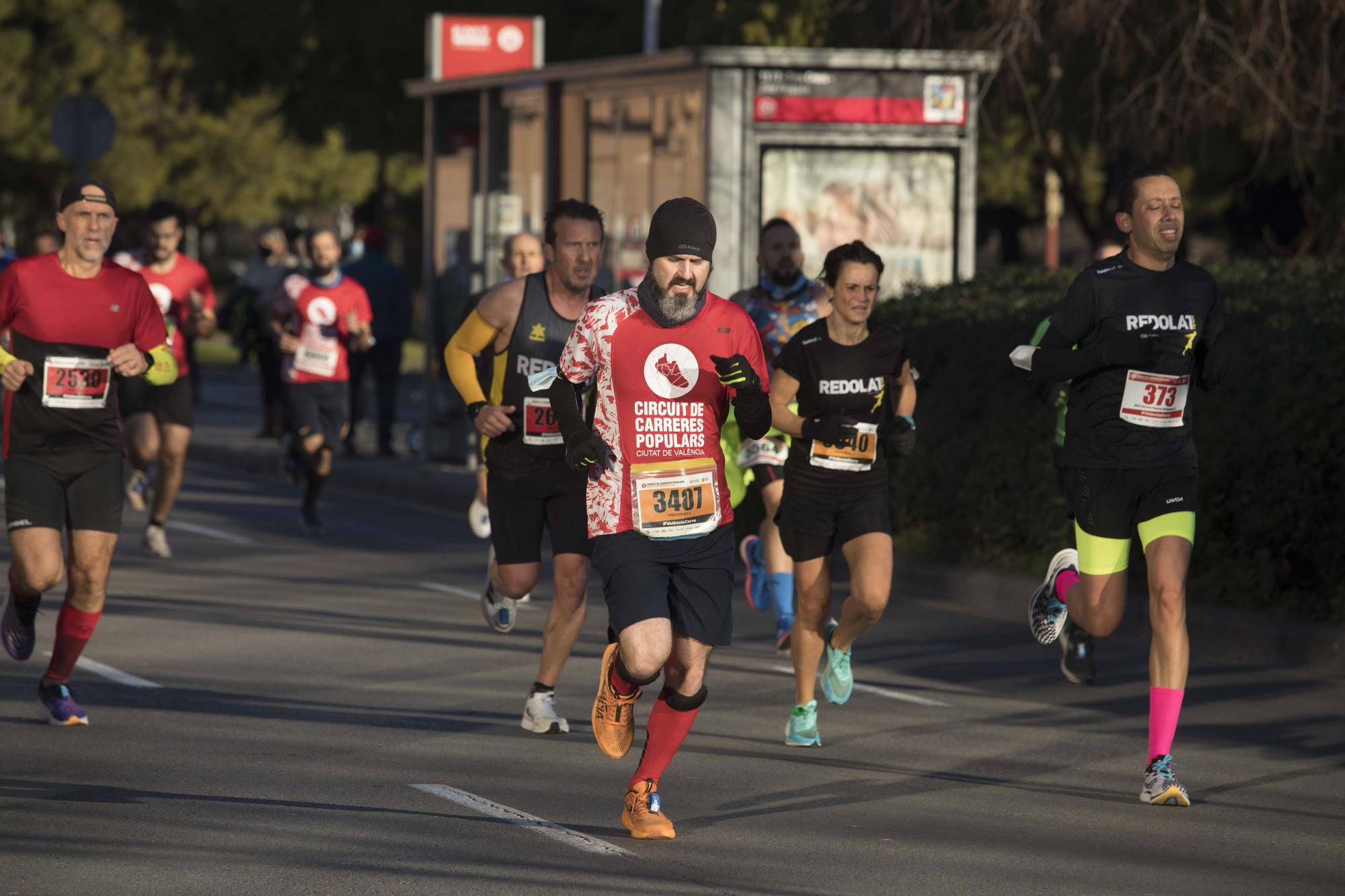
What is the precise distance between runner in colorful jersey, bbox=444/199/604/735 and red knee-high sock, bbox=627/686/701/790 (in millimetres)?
1565

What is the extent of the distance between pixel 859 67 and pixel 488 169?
4486 millimetres

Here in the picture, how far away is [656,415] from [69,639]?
9.63ft

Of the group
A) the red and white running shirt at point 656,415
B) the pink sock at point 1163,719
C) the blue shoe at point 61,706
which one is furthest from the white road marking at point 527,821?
the pink sock at point 1163,719

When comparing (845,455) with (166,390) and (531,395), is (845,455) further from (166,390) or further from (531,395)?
(166,390)

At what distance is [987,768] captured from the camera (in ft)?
25.7

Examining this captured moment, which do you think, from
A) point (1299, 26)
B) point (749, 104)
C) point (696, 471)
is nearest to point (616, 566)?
point (696, 471)

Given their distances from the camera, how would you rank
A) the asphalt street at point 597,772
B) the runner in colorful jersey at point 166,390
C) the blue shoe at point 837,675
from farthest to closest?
→ the runner in colorful jersey at point 166,390, the blue shoe at point 837,675, the asphalt street at point 597,772

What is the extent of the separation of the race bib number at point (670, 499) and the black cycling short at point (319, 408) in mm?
8800

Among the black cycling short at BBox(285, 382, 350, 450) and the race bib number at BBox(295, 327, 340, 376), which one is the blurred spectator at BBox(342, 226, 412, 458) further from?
the race bib number at BBox(295, 327, 340, 376)

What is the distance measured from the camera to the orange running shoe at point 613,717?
21.6 ft

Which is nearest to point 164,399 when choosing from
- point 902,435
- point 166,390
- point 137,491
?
point 166,390

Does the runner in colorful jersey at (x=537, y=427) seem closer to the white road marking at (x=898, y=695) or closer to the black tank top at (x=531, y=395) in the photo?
the black tank top at (x=531, y=395)

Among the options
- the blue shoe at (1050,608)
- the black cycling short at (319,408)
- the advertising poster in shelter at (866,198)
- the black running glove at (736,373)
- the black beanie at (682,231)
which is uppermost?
the advertising poster in shelter at (866,198)

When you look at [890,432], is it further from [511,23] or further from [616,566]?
[511,23]
